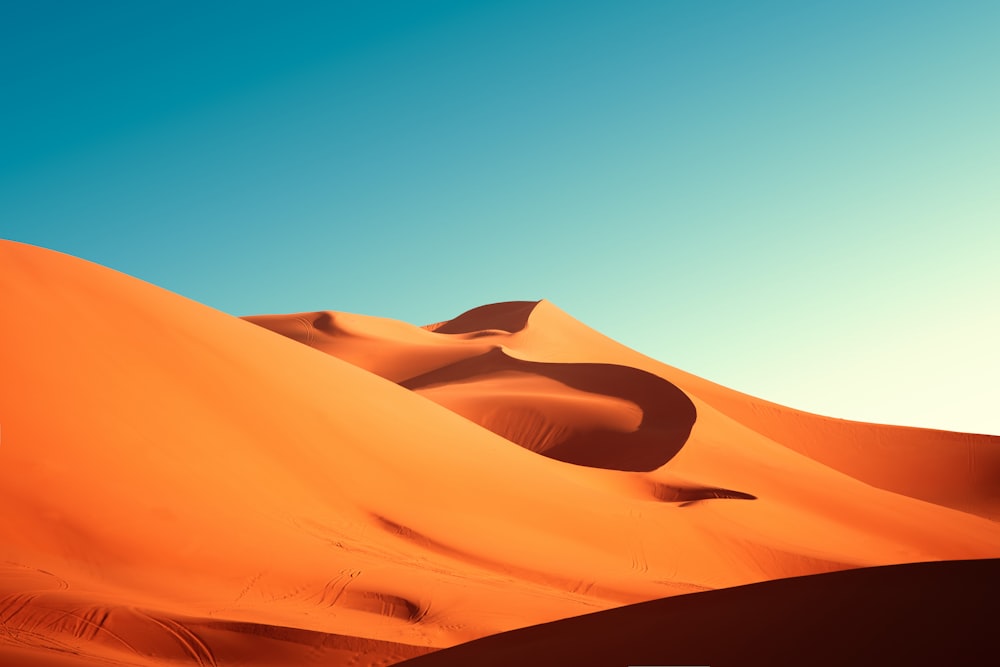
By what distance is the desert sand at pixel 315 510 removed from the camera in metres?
9.07

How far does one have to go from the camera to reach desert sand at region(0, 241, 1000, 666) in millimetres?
9070

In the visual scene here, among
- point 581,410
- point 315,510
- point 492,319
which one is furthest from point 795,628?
point 492,319

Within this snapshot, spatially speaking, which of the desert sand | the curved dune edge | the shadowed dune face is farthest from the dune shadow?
the curved dune edge

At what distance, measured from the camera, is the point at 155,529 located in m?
11.6

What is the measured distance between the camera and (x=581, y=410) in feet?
101

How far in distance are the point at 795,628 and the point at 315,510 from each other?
10112 millimetres

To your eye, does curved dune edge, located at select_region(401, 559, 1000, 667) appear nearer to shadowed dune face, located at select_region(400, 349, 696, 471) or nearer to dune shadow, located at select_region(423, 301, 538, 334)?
shadowed dune face, located at select_region(400, 349, 696, 471)

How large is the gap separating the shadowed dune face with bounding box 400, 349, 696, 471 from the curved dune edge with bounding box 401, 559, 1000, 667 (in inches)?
751


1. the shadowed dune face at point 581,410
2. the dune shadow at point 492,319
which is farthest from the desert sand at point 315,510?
the dune shadow at point 492,319

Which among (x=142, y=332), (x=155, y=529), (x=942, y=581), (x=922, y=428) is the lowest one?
(x=155, y=529)

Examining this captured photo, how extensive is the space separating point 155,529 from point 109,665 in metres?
4.42

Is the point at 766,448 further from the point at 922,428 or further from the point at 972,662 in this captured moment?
the point at 972,662

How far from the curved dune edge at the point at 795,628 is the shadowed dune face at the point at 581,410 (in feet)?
62.6

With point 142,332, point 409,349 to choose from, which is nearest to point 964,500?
point 409,349
